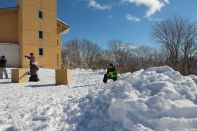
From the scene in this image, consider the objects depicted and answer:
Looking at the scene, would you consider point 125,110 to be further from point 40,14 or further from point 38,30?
point 40,14

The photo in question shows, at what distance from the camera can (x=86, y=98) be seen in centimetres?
1012

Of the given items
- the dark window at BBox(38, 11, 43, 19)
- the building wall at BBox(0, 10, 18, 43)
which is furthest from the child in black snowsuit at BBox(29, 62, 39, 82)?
the dark window at BBox(38, 11, 43, 19)

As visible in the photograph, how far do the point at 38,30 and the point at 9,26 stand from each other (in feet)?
11.4

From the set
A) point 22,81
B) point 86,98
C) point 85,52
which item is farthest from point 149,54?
point 86,98

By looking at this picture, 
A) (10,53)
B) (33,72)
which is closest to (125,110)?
(33,72)

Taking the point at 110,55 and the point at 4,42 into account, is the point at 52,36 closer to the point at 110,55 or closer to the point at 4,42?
the point at 4,42

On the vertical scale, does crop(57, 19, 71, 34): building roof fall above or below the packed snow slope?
above

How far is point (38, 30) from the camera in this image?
3728 centimetres

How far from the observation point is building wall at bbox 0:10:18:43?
3669 cm

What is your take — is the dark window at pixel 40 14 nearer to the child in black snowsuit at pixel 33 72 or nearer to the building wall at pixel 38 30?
the building wall at pixel 38 30

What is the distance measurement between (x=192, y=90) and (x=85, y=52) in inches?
3373

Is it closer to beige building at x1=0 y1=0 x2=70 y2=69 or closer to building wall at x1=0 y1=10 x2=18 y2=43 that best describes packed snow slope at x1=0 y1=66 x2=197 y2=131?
beige building at x1=0 y1=0 x2=70 y2=69

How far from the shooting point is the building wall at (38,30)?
3609 centimetres

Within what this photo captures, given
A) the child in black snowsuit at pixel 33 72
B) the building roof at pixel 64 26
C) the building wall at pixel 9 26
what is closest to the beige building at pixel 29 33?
the building wall at pixel 9 26
